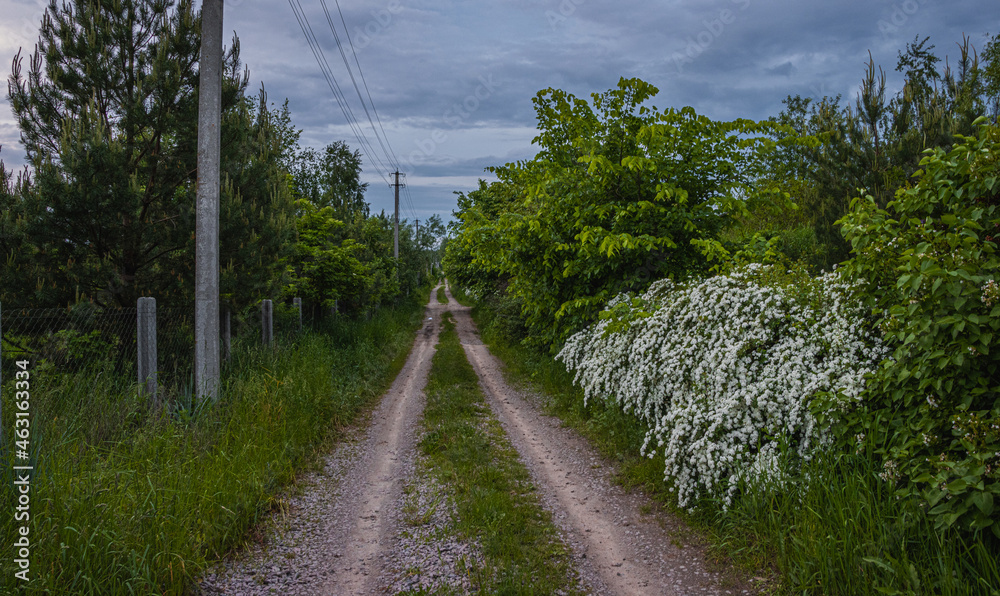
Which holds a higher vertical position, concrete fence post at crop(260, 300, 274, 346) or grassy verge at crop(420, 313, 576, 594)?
concrete fence post at crop(260, 300, 274, 346)

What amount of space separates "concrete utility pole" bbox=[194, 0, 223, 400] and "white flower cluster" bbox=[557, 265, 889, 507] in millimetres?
5033

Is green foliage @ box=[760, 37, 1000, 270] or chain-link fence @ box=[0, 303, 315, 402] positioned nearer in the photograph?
chain-link fence @ box=[0, 303, 315, 402]

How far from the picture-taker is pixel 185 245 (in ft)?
22.7

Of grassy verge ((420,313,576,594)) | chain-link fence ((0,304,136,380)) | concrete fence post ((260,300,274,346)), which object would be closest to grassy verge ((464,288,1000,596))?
grassy verge ((420,313,576,594))

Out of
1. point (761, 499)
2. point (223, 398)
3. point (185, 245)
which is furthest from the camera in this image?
point (185, 245)

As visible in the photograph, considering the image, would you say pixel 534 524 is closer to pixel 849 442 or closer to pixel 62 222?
pixel 849 442

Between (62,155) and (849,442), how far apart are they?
8065mm

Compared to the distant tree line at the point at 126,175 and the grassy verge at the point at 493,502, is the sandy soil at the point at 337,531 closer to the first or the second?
the grassy verge at the point at 493,502

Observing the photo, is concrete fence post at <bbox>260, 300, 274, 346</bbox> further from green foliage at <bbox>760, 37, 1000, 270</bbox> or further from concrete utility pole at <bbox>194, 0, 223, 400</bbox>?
green foliage at <bbox>760, 37, 1000, 270</bbox>

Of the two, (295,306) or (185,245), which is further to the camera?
(295,306)

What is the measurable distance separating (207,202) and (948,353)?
274 inches

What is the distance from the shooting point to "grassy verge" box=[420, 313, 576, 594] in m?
3.53

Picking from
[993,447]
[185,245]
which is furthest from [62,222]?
[993,447]

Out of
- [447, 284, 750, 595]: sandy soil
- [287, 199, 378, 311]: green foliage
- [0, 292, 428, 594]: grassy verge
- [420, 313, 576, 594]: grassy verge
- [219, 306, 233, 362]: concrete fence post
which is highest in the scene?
[287, 199, 378, 311]: green foliage
